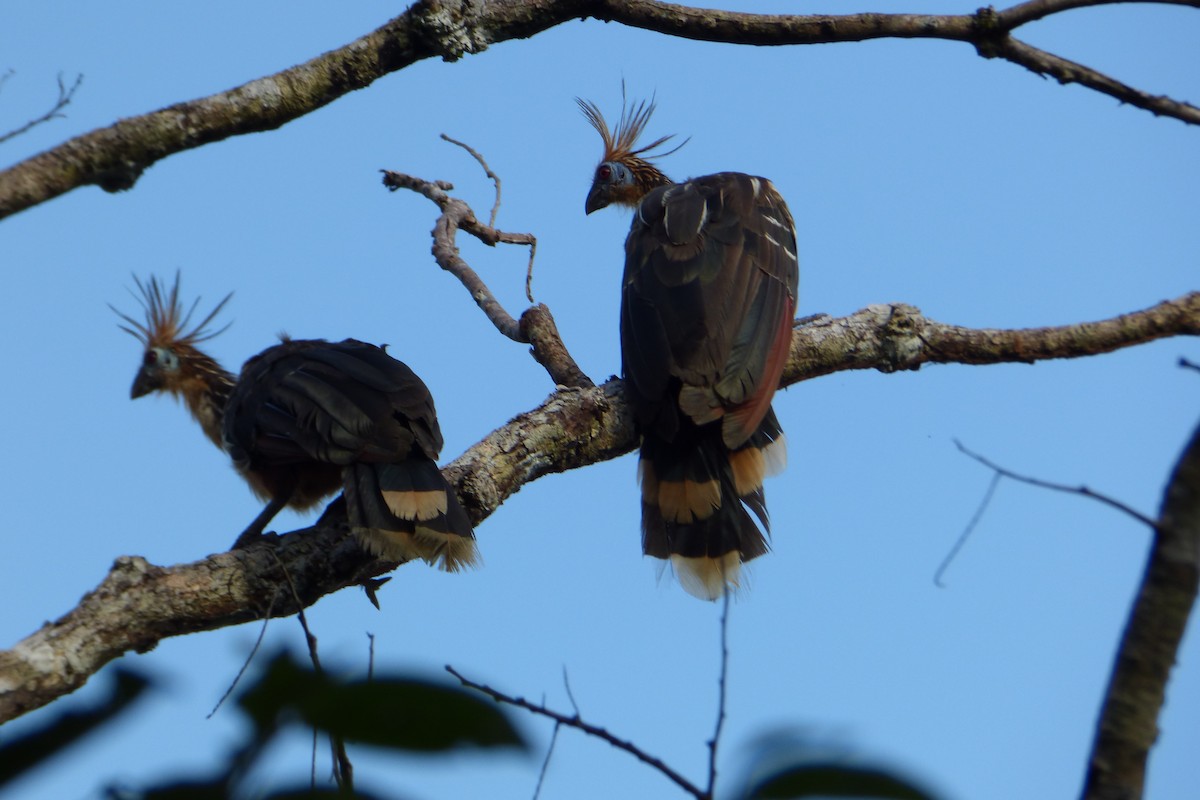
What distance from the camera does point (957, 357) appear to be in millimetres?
4535

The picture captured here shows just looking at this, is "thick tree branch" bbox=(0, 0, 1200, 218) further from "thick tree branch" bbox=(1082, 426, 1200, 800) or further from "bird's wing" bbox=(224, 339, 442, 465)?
"thick tree branch" bbox=(1082, 426, 1200, 800)

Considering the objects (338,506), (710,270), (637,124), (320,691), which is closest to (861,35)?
(710,270)

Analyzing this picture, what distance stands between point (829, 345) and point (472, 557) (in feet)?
5.88

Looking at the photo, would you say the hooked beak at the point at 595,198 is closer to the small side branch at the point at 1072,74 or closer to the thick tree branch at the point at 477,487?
the thick tree branch at the point at 477,487

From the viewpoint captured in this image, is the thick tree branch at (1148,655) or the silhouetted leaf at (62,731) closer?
the silhouetted leaf at (62,731)

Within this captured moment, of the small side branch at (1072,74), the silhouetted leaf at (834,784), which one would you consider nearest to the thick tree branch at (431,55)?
the small side branch at (1072,74)

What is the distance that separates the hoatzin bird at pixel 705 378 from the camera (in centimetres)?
405

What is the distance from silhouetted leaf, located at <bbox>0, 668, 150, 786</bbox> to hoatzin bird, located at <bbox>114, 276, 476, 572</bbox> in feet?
8.33

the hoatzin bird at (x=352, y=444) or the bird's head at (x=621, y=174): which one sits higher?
the bird's head at (x=621, y=174)

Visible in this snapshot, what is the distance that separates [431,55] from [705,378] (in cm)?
145

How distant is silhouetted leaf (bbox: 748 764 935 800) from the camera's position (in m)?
0.82

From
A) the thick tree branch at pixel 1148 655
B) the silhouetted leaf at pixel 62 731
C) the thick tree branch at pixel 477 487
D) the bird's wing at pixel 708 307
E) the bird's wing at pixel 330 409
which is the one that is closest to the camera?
the silhouetted leaf at pixel 62 731

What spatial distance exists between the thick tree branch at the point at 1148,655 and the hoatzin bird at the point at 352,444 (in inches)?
93.0

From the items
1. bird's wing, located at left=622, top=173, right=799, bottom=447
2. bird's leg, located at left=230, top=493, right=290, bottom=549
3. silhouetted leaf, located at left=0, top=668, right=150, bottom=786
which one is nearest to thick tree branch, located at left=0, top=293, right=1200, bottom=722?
bird's wing, located at left=622, top=173, right=799, bottom=447
